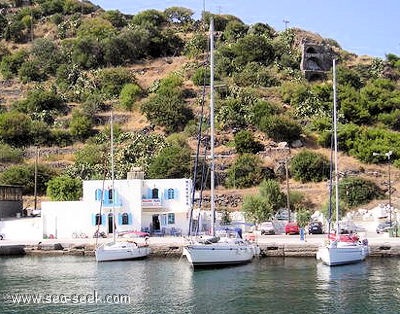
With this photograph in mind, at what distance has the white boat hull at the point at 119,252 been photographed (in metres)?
38.2

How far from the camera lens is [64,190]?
5938 centimetres

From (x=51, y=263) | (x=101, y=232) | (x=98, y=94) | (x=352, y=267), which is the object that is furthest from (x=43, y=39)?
(x=352, y=267)

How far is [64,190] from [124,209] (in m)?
12.4

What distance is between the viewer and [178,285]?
29.7 metres

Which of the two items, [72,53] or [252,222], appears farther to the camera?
[72,53]

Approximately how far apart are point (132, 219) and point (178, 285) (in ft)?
64.8

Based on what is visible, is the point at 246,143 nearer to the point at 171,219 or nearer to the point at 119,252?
the point at 171,219

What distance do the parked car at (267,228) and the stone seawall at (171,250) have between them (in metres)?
8.84

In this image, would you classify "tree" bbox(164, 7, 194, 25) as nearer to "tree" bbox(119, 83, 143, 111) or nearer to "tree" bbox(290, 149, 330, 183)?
"tree" bbox(119, 83, 143, 111)

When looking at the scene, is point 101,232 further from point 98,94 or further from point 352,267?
point 98,94

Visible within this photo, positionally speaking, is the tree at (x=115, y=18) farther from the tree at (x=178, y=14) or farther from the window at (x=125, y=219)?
the window at (x=125, y=219)

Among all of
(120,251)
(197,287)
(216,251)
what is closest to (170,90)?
(120,251)

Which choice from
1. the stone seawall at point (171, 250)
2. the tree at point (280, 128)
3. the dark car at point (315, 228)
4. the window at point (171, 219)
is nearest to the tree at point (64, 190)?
the window at point (171, 219)

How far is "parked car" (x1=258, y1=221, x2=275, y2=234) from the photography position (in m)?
48.3
